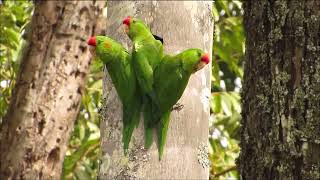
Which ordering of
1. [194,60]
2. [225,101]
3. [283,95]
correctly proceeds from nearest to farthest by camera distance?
[194,60] < [283,95] < [225,101]

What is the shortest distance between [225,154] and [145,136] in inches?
72.6

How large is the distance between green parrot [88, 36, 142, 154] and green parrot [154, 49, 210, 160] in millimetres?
31

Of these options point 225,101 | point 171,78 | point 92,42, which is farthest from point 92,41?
point 225,101

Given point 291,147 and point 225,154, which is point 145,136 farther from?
point 225,154

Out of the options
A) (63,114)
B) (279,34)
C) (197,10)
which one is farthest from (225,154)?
(197,10)

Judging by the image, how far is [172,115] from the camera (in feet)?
2.48

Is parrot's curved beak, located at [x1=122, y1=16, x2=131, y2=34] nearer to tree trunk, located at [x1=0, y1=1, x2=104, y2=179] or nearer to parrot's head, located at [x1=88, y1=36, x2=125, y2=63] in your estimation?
parrot's head, located at [x1=88, y1=36, x2=125, y2=63]

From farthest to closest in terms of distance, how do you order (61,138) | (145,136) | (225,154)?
(225,154)
(61,138)
(145,136)

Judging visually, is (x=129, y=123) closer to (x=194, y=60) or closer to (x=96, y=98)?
(x=194, y=60)

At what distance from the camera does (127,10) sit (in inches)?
32.6

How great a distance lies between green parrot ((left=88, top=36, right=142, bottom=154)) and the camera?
2.48 feet

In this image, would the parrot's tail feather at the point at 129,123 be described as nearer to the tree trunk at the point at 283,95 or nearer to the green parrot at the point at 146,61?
the green parrot at the point at 146,61

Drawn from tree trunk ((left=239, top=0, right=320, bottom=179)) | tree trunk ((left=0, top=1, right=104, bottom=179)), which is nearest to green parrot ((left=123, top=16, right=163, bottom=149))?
tree trunk ((left=239, top=0, right=320, bottom=179))

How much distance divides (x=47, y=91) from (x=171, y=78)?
1.50 metres
